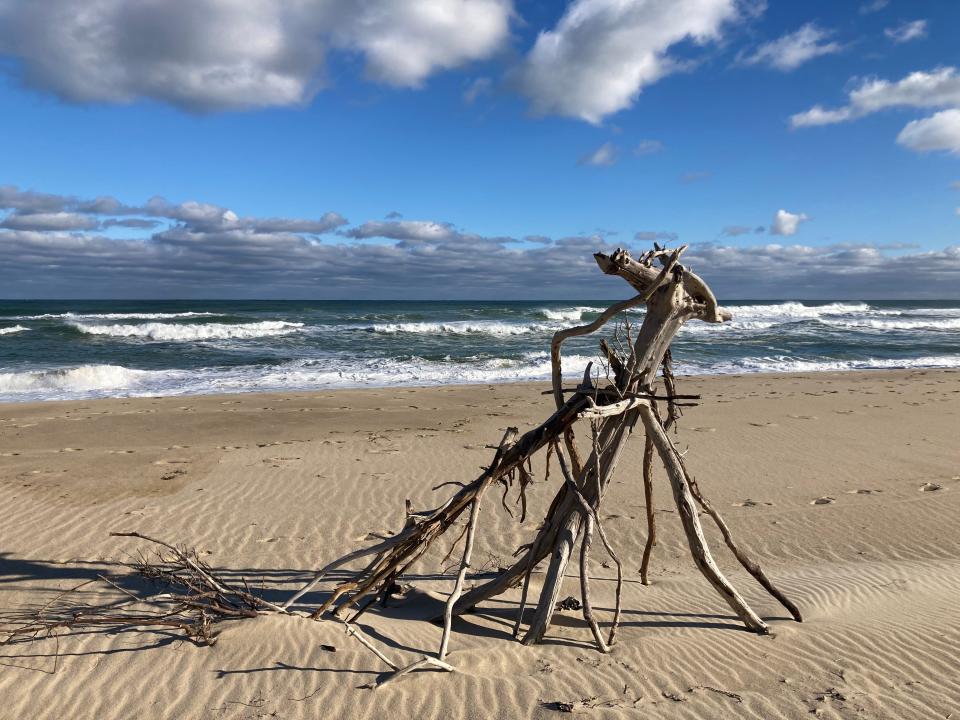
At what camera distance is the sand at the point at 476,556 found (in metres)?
3.50

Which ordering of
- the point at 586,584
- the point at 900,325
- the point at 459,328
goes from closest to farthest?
1. the point at 586,584
2. the point at 459,328
3. the point at 900,325

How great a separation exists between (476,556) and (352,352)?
2217 cm

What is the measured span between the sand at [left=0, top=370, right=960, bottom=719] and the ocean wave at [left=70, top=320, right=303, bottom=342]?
2104 cm

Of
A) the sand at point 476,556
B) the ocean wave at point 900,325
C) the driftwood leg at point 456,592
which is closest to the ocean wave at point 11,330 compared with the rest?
the sand at point 476,556

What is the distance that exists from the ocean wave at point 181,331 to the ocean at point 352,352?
8cm

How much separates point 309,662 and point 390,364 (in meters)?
19.9

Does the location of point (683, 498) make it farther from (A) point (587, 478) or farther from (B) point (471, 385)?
(B) point (471, 385)

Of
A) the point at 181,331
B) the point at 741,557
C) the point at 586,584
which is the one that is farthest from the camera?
the point at 181,331

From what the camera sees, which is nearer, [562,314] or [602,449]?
[602,449]

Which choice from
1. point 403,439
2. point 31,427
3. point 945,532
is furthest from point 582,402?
point 31,427

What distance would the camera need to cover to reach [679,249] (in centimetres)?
391

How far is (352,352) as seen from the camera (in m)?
27.5

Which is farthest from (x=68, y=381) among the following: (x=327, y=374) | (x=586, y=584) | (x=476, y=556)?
(x=586, y=584)

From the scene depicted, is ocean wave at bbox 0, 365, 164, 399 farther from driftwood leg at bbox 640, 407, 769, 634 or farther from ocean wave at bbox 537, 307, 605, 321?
ocean wave at bbox 537, 307, 605, 321
